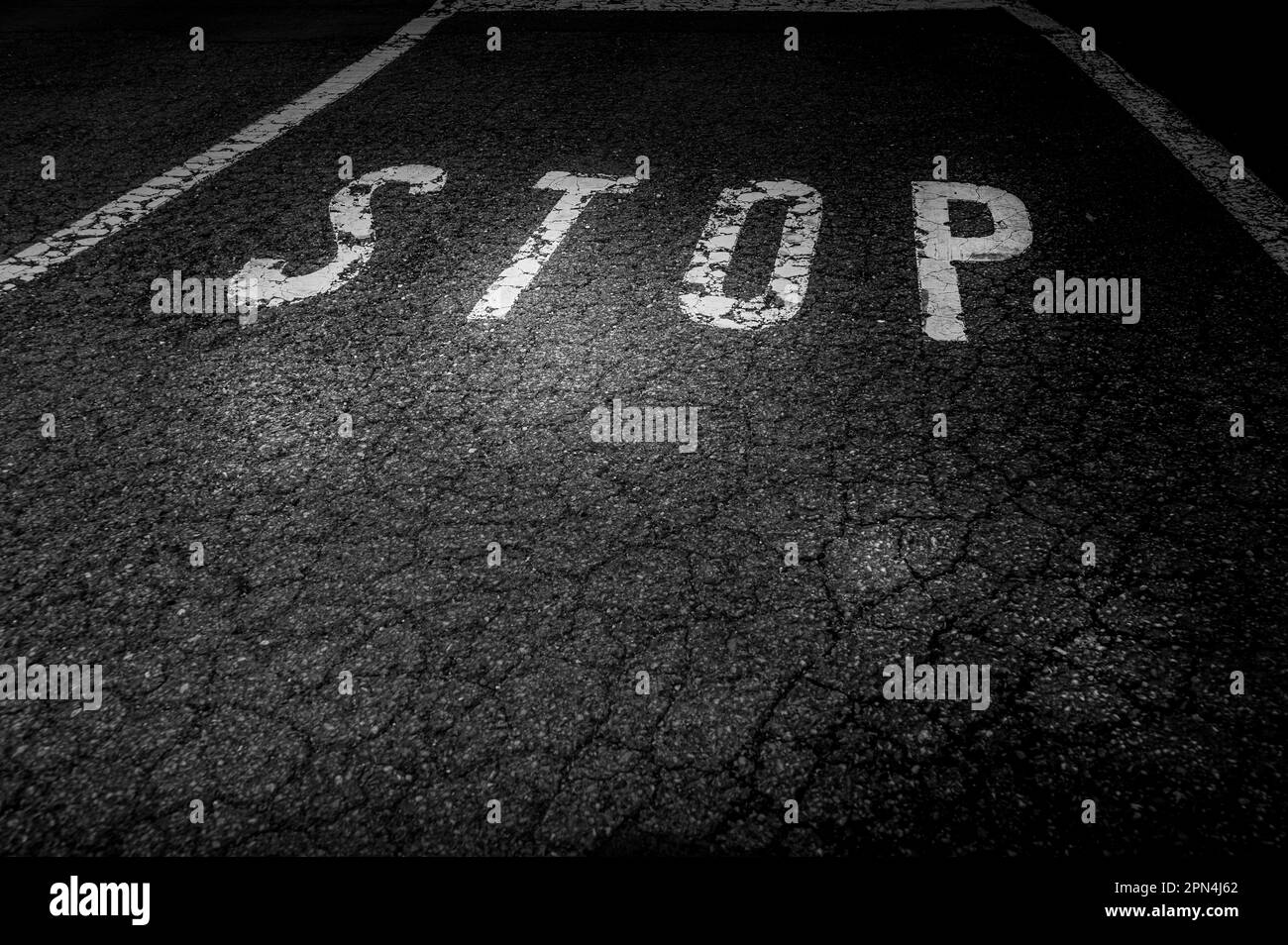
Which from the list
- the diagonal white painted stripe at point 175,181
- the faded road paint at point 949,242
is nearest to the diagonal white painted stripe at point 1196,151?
the faded road paint at point 949,242

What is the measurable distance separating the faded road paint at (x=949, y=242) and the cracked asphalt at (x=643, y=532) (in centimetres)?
8

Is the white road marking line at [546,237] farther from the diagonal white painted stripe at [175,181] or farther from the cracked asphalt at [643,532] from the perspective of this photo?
the diagonal white painted stripe at [175,181]

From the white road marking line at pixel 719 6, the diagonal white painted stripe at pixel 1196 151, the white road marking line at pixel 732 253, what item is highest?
the white road marking line at pixel 719 6

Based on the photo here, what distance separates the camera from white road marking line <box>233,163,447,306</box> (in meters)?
3.60

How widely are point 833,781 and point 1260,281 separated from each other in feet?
9.42

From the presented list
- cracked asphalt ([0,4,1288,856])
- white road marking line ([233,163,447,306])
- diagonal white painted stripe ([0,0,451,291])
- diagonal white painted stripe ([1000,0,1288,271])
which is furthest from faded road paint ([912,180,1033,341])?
diagonal white painted stripe ([0,0,451,291])

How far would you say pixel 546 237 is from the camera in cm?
396

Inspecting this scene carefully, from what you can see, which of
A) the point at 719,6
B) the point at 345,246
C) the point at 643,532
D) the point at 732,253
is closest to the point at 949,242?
the point at 732,253

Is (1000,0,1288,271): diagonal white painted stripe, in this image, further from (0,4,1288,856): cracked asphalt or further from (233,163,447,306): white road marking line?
(233,163,447,306): white road marking line

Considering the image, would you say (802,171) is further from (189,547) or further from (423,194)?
(189,547)

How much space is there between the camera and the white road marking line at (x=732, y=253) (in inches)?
133
